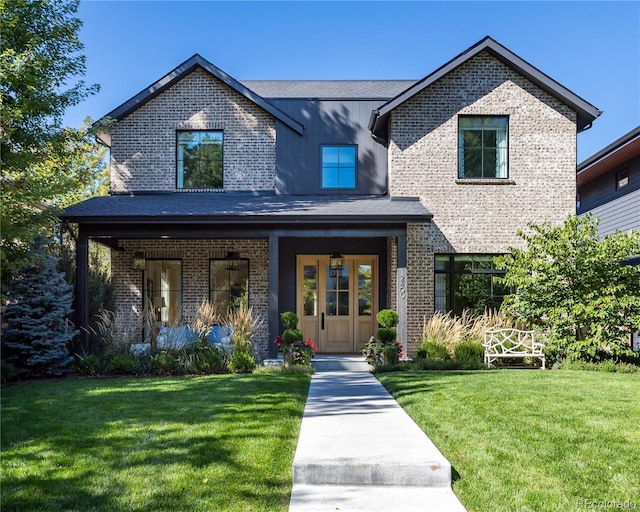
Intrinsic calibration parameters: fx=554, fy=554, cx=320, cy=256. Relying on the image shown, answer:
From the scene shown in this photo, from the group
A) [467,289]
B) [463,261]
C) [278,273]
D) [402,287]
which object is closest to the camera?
[402,287]

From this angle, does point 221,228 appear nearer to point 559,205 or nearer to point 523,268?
point 523,268

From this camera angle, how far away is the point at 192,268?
1411cm

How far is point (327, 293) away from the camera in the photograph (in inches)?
564

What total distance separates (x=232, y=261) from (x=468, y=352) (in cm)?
622

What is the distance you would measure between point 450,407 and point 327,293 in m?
7.71

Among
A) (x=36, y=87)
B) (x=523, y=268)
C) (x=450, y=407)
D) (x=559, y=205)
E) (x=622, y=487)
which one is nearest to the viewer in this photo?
(x=622, y=487)

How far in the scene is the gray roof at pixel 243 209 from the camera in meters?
11.6

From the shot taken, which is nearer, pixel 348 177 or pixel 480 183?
pixel 480 183

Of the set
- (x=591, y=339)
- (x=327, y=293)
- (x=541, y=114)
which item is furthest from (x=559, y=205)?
(x=327, y=293)

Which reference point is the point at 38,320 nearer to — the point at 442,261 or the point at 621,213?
the point at 442,261

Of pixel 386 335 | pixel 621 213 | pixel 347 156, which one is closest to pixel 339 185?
pixel 347 156

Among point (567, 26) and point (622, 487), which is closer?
point (622, 487)

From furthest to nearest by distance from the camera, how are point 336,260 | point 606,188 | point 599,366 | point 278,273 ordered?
point 606,188
point 278,273
point 336,260
point 599,366

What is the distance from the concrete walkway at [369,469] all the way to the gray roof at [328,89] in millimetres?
10987
